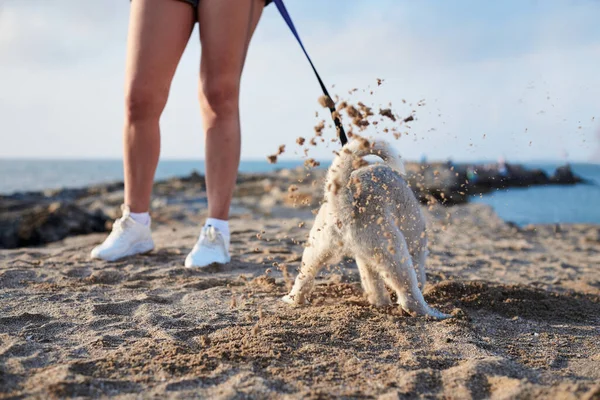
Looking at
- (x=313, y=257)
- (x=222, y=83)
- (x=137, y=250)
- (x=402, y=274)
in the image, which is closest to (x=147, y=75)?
(x=222, y=83)

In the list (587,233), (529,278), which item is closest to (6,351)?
(529,278)

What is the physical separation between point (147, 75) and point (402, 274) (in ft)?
7.38

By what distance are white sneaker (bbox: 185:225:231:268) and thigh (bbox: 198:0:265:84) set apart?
1183 millimetres

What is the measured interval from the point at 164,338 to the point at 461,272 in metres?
2.89

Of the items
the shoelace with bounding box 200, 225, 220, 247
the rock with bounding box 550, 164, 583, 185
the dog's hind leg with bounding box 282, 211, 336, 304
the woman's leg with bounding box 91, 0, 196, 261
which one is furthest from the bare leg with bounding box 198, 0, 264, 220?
the rock with bounding box 550, 164, 583, 185

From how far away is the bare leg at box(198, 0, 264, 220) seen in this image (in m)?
3.58

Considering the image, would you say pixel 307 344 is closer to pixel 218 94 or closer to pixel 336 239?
pixel 336 239

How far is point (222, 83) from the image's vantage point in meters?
3.74

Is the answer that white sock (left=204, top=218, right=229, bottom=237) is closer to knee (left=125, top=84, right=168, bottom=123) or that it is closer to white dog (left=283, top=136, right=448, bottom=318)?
knee (left=125, top=84, right=168, bottom=123)

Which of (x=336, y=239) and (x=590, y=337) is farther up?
(x=336, y=239)

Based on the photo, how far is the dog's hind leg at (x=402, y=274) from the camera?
9.18 ft

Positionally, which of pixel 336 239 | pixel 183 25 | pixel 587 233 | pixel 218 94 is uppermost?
pixel 183 25

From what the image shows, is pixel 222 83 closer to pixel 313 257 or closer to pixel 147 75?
pixel 147 75

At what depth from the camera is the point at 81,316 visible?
9.17ft
